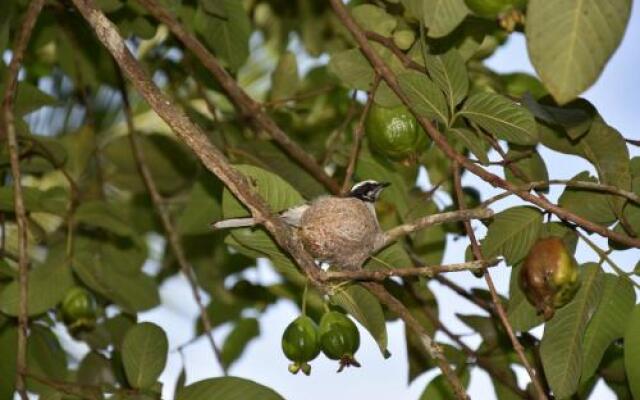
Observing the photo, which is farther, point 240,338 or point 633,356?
point 240,338

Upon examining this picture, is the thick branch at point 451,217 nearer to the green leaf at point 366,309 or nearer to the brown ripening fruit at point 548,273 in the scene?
the brown ripening fruit at point 548,273

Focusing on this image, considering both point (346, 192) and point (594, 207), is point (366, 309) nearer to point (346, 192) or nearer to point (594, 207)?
point (346, 192)

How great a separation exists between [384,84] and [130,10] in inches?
47.0

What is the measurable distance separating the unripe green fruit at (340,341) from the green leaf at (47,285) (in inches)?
43.4

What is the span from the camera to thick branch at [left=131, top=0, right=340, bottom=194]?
311cm

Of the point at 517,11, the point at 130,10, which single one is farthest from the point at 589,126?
the point at 130,10

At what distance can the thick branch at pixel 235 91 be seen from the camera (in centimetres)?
311

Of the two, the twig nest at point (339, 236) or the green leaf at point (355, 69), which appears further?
the green leaf at point (355, 69)

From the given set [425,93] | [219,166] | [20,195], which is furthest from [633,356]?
[20,195]

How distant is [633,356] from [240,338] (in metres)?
2.32

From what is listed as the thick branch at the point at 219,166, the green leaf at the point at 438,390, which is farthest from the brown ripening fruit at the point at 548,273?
the green leaf at the point at 438,390

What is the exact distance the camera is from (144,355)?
284 cm

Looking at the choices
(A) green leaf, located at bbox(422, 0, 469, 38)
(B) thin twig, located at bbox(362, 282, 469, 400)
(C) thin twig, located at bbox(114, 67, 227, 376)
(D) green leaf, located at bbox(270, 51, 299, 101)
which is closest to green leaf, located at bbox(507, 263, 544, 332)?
(B) thin twig, located at bbox(362, 282, 469, 400)

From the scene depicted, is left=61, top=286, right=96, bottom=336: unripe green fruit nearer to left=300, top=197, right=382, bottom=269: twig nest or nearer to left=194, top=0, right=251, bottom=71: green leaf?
left=194, top=0, right=251, bottom=71: green leaf
